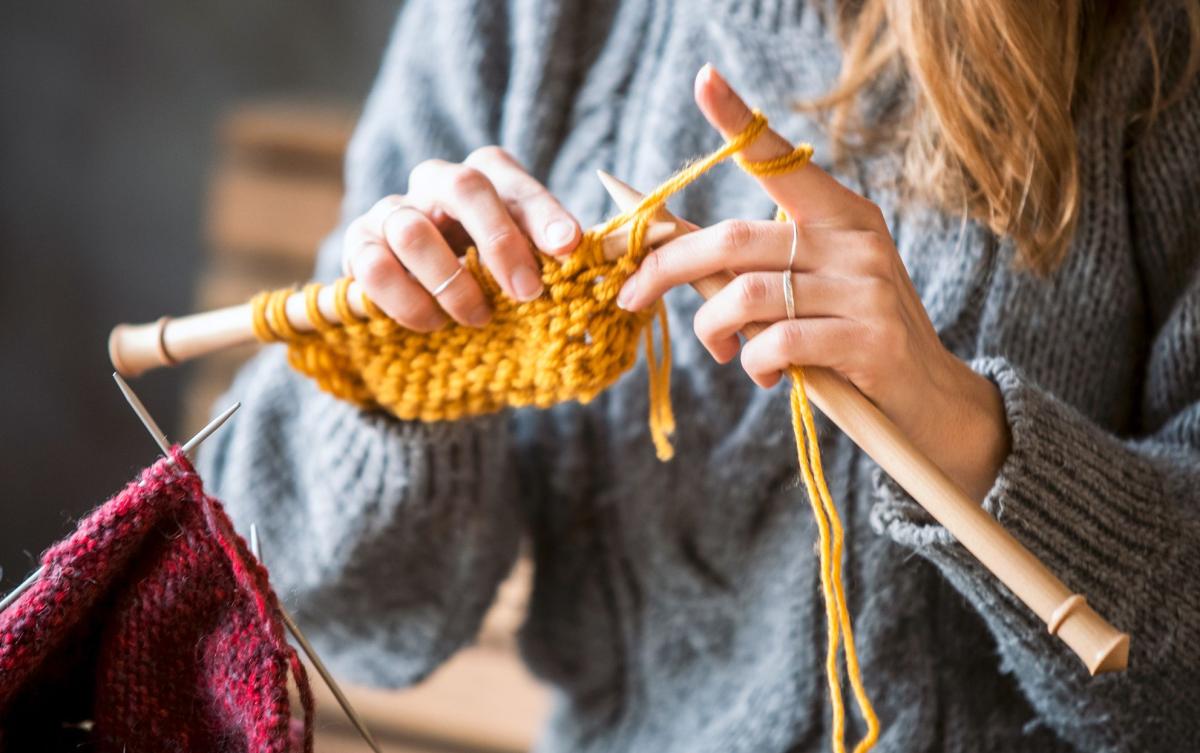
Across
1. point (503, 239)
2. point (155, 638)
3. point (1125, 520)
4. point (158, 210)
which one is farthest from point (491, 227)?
point (158, 210)

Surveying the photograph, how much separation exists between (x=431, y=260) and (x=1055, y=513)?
1.22 feet

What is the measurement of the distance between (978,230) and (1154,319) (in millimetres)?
154

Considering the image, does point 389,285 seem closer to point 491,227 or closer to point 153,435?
point 491,227

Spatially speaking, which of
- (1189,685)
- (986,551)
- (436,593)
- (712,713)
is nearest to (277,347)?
(436,593)

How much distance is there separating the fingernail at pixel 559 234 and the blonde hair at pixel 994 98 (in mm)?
244

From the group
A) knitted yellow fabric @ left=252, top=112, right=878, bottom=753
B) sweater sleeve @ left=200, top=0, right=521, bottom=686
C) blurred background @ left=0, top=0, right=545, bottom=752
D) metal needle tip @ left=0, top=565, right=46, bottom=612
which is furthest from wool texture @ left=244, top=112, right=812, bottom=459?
blurred background @ left=0, top=0, right=545, bottom=752

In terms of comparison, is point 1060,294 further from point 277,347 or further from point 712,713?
point 277,347

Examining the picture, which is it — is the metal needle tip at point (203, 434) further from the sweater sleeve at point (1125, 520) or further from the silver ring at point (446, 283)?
the sweater sleeve at point (1125, 520)

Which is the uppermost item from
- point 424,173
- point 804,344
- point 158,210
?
point 158,210

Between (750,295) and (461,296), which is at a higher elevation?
(461,296)

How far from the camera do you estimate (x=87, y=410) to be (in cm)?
140

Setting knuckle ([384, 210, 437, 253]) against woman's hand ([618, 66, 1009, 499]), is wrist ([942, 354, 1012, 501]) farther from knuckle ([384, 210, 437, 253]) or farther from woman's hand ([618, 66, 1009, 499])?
knuckle ([384, 210, 437, 253])

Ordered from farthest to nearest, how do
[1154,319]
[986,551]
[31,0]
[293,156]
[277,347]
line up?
[293,156] < [31,0] < [277,347] < [1154,319] < [986,551]

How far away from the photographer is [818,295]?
53cm
